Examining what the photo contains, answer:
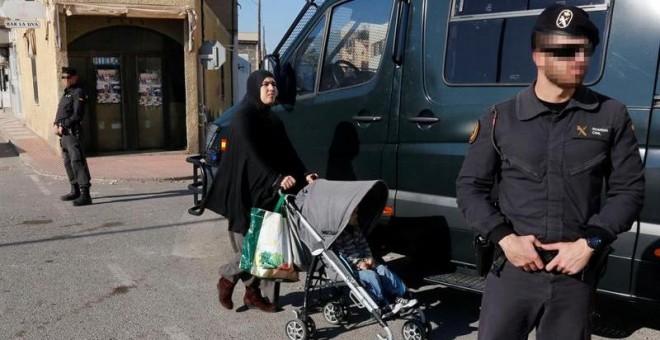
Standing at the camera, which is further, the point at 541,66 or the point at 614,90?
the point at 614,90

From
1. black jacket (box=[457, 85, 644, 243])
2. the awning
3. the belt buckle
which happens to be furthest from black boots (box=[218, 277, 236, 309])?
the awning

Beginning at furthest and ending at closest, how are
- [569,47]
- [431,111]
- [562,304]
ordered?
[431,111] → [562,304] → [569,47]

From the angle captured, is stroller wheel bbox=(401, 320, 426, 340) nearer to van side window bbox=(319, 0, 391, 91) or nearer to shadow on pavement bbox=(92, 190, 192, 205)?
van side window bbox=(319, 0, 391, 91)

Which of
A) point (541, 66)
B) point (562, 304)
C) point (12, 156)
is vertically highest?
point (541, 66)

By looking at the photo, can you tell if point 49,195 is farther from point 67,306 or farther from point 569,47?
point 569,47

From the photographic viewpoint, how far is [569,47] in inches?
81.4

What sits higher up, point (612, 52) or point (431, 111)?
point (612, 52)

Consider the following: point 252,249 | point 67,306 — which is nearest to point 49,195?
point 67,306

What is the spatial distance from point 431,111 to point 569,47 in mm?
2030

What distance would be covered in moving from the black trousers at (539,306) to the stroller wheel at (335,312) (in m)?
1.92

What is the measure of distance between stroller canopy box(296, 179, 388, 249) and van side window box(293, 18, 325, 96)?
4.01 ft

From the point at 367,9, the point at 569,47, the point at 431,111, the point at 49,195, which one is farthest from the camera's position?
the point at 49,195

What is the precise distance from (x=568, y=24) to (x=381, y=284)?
88.4 inches

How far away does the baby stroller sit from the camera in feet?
12.3
